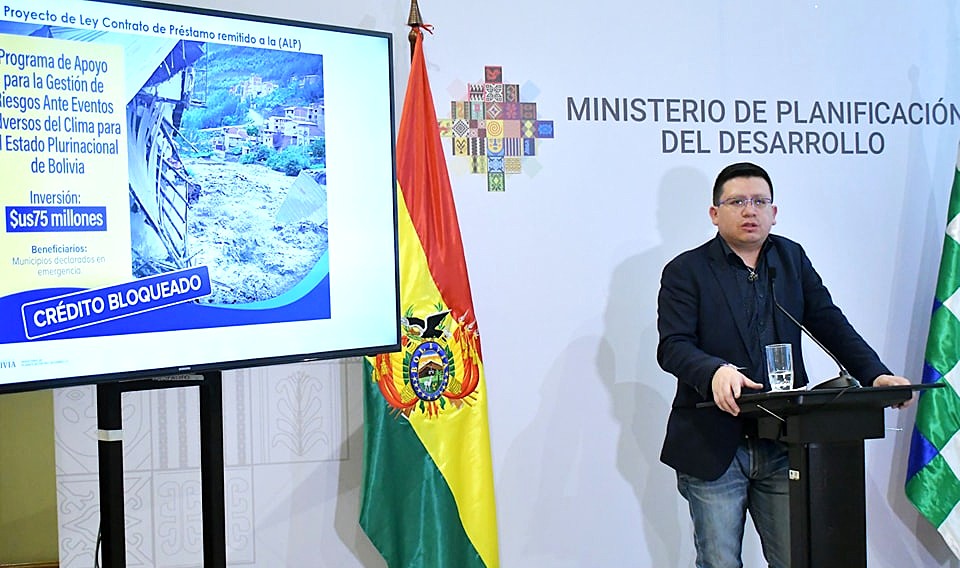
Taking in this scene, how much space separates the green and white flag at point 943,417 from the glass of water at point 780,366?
1.27 m

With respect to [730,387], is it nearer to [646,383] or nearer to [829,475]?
[829,475]

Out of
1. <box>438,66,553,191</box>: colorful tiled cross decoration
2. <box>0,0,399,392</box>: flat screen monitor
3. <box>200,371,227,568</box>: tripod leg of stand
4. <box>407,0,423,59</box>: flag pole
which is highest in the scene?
<box>407,0,423,59</box>: flag pole

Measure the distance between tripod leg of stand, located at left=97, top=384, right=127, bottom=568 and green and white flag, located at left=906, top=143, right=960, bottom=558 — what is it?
2.72 m

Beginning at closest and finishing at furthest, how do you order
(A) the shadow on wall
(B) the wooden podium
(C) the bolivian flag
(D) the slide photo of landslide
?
(D) the slide photo of landslide, (B) the wooden podium, (C) the bolivian flag, (A) the shadow on wall

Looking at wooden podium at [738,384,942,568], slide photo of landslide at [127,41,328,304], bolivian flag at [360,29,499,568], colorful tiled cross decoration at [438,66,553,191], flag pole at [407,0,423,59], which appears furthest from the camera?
colorful tiled cross decoration at [438,66,553,191]

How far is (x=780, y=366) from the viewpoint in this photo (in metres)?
2.40

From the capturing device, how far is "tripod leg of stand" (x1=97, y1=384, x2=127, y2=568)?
1870 mm

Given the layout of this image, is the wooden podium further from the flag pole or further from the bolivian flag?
the flag pole

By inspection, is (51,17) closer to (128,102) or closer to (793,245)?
(128,102)

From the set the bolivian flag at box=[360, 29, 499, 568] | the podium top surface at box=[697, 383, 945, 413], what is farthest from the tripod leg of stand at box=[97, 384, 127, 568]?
the podium top surface at box=[697, 383, 945, 413]

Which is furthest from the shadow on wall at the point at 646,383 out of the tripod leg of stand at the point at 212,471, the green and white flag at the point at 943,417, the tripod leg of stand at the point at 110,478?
the tripod leg of stand at the point at 110,478

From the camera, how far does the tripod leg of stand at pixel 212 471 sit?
2055 millimetres

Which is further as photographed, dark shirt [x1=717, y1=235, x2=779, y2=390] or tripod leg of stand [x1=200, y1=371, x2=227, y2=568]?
dark shirt [x1=717, y1=235, x2=779, y2=390]

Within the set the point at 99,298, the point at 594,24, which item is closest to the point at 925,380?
the point at 594,24
